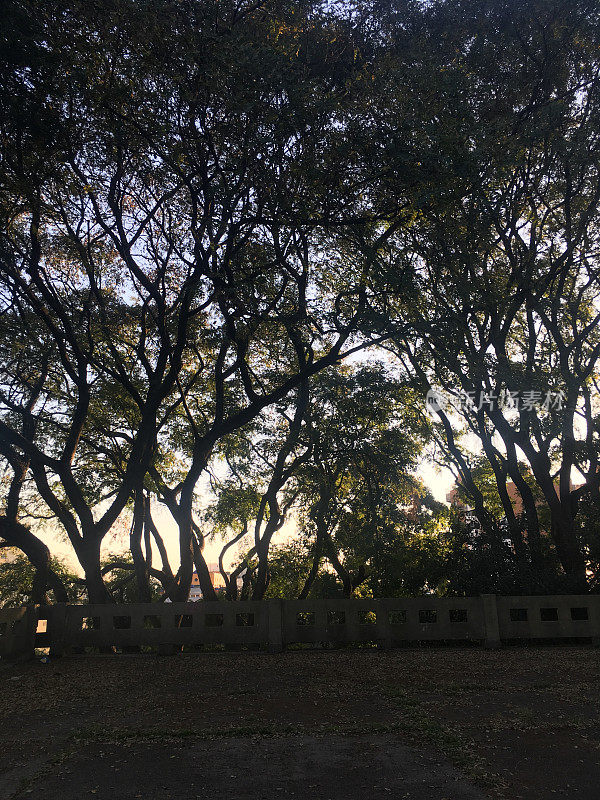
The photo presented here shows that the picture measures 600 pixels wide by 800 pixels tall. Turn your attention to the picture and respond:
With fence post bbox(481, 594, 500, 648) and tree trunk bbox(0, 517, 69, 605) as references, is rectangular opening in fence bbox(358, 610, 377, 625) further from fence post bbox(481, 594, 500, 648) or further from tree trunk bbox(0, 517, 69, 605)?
tree trunk bbox(0, 517, 69, 605)

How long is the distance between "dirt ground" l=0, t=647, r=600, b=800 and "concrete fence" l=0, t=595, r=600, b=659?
1.16 m

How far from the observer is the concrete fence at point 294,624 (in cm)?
1183

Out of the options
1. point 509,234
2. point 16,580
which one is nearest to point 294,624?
point 509,234

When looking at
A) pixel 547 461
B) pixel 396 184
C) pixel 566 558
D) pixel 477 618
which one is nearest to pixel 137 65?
pixel 396 184

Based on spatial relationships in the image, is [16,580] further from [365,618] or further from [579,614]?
[579,614]

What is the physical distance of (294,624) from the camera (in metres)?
12.1

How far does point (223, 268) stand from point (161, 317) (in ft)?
8.08

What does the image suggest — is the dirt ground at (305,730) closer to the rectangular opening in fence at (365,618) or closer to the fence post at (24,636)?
the fence post at (24,636)

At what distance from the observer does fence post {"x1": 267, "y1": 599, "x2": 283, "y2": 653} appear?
38.8 ft

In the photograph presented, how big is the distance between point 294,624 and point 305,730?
563 cm

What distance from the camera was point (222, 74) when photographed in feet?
34.6

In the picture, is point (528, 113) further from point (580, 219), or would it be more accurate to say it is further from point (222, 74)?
point (222, 74)
